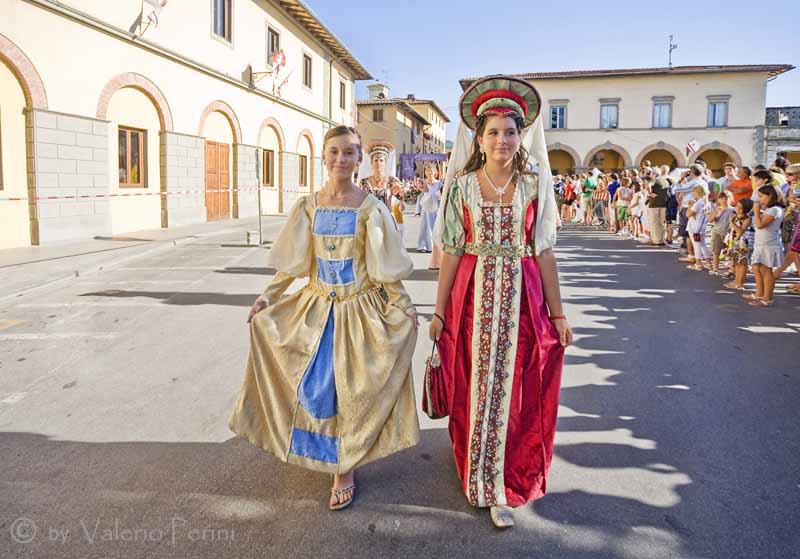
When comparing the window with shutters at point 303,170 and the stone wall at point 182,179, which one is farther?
the window with shutters at point 303,170

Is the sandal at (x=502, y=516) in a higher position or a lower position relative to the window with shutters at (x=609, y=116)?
lower

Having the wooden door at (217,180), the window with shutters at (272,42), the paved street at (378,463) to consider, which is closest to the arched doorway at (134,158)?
the wooden door at (217,180)

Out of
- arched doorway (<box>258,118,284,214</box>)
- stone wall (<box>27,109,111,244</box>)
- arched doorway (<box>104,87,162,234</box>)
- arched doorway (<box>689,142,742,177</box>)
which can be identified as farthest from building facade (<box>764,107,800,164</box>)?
stone wall (<box>27,109,111,244</box>)

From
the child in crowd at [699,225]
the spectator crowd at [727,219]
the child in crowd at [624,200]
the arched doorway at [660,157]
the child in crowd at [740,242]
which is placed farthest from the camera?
the arched doorway at [660,157]

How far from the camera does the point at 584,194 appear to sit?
2370cm

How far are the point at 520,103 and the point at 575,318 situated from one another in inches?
182

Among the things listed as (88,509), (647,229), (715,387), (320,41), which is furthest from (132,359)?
(320,41)

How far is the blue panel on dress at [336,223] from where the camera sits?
3.12 m

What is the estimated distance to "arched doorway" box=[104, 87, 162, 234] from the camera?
46.7 feet

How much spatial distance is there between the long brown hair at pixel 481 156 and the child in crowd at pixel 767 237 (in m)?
6.19

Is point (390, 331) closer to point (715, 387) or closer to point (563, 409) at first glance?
point (563, 409)

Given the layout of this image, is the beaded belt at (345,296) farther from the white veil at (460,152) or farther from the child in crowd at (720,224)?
the child in crowd at (720,224)

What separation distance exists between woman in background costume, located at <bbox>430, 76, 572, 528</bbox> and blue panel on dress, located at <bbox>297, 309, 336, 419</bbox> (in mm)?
529

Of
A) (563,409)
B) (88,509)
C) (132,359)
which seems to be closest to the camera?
(88,509)
